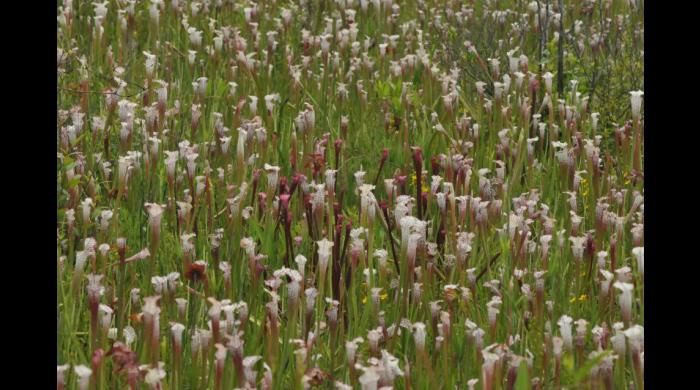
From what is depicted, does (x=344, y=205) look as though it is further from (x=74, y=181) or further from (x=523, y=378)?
(x=523, y=378)

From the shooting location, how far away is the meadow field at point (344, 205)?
3.13 metres

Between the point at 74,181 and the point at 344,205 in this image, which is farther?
the point at 344,205

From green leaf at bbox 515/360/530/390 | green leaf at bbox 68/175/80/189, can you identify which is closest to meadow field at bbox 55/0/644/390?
green leaf at bbox 515/360/530/390

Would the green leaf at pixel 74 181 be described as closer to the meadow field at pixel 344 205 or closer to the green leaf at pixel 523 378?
the meadow field at pixel 344 205

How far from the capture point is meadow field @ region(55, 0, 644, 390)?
3135 millimetres

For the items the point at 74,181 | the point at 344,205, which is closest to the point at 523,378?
the point at 74,181

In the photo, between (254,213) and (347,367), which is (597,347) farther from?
(254,213)

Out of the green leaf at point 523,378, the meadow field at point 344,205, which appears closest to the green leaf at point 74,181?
the meadow field at point 344,205

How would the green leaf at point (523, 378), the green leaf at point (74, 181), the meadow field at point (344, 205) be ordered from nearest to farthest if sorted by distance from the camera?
the green leaf at point (523, 378) < the meadow field at point (344, 205) < the green leaf at point (74, 181)

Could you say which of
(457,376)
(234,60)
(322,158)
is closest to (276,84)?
(234,60)

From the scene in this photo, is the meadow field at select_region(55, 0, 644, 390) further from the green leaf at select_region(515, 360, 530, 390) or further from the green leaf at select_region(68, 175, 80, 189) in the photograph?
the green leaf at select_region(68, 175, 80, 189)

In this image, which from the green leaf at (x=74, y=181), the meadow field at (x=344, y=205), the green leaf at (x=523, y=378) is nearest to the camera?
the green leaf at (x=523, y=378)

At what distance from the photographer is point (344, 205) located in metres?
4.95

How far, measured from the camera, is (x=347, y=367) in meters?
3.20
